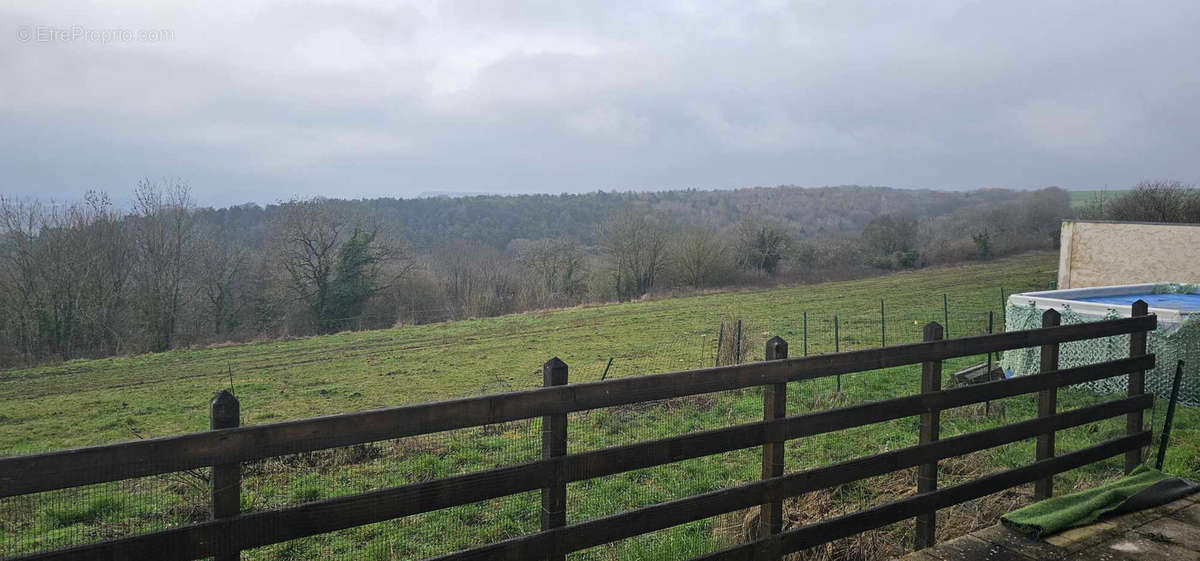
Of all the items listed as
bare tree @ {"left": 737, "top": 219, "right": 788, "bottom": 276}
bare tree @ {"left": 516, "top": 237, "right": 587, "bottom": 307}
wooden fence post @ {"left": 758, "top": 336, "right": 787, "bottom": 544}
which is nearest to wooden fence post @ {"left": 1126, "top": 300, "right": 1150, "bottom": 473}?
wooden fence post @ {"left": 758, "top": 336, "right": 787, "bottom": 544}

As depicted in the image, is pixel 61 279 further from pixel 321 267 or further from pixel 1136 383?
pixel 1136 383

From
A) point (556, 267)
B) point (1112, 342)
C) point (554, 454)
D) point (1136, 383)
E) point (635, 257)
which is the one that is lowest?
point (556, 267)

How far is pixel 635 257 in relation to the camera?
48.6m

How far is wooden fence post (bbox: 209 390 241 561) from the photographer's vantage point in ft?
8.66

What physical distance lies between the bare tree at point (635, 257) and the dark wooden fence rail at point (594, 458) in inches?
1695

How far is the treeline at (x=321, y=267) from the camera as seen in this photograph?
31.7 m

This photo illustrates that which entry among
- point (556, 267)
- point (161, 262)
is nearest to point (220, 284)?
point (161, 262)

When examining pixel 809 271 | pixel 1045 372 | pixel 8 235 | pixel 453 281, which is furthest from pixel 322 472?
pixel 809 271

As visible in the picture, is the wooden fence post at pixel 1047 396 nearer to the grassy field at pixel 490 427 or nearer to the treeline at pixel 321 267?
the grassy field at pixel 490 427

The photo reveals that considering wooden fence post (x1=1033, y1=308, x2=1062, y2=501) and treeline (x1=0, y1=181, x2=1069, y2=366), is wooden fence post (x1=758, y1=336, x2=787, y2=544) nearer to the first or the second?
wooden fence post (x1=1033, y1=308, x2=1062, y2=501)

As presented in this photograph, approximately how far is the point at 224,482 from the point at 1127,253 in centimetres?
2653

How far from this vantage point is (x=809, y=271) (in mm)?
49156

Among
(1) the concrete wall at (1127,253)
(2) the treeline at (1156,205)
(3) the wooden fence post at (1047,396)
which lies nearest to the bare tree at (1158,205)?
(2) the treeline at (1156,205)

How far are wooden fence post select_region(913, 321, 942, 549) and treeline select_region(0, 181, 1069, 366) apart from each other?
3007cm
